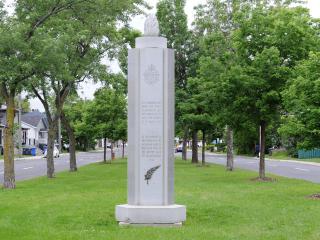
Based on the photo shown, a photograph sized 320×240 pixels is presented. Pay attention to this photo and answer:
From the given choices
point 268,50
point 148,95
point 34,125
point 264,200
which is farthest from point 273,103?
point 34,125

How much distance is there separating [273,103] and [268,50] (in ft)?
8.82

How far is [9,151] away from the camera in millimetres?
21750

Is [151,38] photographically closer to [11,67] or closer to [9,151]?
[11,67]

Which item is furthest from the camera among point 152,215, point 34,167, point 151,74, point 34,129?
point 34,129

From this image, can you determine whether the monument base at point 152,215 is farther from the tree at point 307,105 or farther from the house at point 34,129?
the house at point 34,129

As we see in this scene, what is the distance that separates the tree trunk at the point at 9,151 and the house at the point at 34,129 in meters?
73.9

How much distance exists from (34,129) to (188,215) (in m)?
93.1

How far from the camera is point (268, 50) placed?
23.6 meters

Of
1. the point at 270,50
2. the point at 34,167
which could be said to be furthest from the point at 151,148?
the point at 34,167

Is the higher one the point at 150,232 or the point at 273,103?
the point at 273,103

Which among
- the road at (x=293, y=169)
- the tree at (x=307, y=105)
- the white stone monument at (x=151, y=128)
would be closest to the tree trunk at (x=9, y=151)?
the tree at (x=307, y=105)

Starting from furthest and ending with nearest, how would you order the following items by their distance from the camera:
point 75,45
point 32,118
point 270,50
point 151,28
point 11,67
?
point 32,118 → point 75,45 → point 270,50 → point 11,67 → point 151,28

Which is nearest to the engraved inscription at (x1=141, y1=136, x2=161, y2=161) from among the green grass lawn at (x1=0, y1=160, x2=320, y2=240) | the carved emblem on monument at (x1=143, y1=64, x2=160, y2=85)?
the carved emblem on monument at (x1=143, y1=64, x2=160, y2=85)

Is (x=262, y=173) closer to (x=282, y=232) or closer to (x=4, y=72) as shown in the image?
(x=4, y=72)
